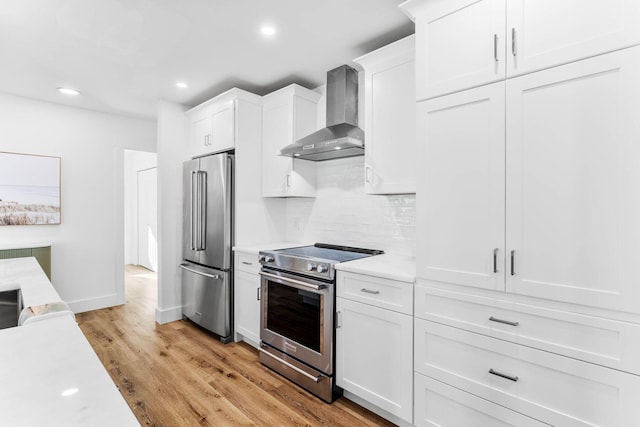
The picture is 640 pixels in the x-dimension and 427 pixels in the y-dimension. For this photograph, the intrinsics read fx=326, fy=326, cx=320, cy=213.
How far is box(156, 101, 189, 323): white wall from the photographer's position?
3764 mm

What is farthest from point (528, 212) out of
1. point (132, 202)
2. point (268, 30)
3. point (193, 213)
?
point (132, 202)

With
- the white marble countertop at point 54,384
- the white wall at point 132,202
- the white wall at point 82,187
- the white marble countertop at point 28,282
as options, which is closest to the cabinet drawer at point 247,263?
the white marble countertop at point 28,282

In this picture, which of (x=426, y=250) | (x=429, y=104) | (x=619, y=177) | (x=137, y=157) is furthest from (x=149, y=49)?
(x=137, y=157)

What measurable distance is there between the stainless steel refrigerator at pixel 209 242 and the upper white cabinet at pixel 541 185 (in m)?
2.07

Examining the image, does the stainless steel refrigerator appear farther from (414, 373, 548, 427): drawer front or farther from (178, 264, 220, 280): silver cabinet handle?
(414, 373, 548, 427): drawer front

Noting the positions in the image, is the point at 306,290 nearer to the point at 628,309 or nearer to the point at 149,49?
the point at 628,309

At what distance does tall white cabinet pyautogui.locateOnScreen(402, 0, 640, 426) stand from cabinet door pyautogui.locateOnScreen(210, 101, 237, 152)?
1.99 meters

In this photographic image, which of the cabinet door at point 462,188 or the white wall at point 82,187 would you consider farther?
the white wall at point 82,187

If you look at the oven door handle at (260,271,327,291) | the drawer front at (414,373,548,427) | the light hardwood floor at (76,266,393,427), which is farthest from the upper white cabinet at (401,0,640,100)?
the light hardwood floor at (76,266,393,427)

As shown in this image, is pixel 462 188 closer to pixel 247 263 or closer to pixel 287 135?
pixel 287 135

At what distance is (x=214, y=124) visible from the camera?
11.6ft

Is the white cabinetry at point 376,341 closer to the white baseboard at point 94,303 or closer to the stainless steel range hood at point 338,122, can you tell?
the stainless steel range hood at point 338,122

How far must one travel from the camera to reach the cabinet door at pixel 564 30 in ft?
4.12

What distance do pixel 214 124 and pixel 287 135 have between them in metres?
0.92
